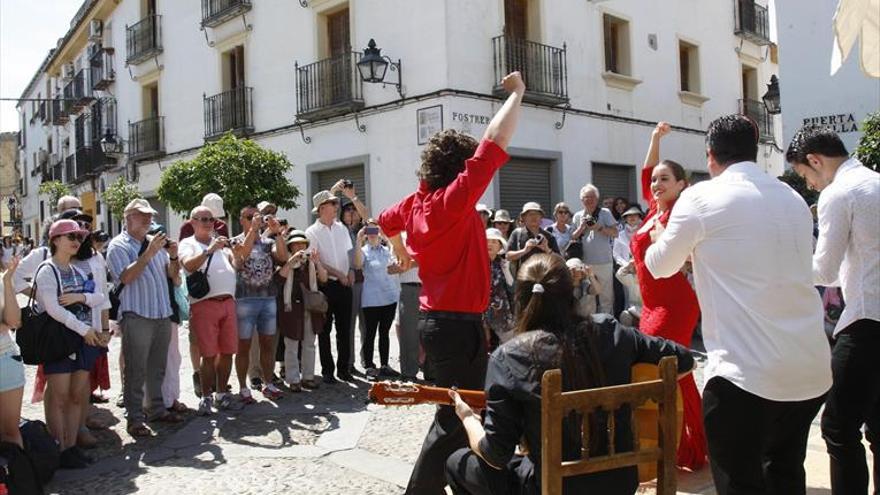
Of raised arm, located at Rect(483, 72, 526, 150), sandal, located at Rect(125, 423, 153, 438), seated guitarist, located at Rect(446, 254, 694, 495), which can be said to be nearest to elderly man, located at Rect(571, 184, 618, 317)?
sandal, located at Rect(125, 423, 153, 438)

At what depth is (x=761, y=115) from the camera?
19.9m

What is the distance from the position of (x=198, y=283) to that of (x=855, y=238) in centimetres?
478

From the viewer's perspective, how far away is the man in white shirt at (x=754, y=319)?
8.42ft

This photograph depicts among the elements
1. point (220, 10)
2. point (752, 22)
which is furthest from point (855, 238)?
point (752, 22)

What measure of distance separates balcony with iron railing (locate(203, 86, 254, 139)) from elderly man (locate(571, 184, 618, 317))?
31.0 ft

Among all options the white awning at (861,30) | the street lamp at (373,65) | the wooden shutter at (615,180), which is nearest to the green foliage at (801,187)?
the wooden shutter at (615,180)

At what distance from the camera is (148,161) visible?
2055 centimetres

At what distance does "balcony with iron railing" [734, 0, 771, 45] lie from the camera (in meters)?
18.8

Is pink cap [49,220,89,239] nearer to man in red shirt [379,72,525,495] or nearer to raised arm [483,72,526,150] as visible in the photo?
man in red shirt [379,72,525,495]

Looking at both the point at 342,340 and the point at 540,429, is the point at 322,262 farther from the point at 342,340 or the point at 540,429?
the point at 540,429

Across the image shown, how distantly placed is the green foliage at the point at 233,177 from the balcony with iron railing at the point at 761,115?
1196 cm

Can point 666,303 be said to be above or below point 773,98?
below

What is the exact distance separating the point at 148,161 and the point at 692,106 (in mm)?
14351

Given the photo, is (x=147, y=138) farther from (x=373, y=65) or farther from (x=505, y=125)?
(x=505, y=125)
